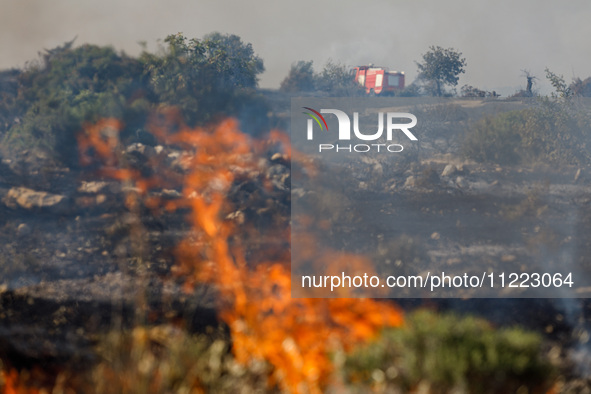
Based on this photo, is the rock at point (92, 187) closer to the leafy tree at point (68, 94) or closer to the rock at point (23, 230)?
the leafy tree at point (68, 94)

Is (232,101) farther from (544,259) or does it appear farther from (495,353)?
(495,353)

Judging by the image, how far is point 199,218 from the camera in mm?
13586

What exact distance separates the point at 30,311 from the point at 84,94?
11.0m

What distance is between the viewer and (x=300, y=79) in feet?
105

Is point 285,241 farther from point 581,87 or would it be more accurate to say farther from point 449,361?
point 581,87

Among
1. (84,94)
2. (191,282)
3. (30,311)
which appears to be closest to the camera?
(30,311)

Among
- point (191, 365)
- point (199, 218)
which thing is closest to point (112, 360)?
point (191, 365)

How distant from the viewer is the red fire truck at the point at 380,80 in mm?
29656

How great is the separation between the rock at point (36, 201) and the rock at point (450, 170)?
10647 millimetres

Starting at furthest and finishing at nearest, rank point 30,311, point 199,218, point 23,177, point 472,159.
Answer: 1. point 472,159
2. point 23,177
3. point 199,218
4. point 30,311

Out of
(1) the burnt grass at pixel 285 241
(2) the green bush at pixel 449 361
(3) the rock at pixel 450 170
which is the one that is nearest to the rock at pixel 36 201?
(1) the burnt grass at pixel 285 241

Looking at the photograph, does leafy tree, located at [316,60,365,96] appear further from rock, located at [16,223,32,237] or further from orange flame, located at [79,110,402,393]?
rock, located at [16,223,32,237]

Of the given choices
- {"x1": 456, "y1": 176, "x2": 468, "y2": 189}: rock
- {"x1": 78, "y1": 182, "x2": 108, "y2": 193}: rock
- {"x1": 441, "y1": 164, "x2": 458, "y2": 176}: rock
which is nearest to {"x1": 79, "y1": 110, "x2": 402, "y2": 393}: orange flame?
{"x1": 78, "y1": 182, "x2": 108, "y2": 193}: rock

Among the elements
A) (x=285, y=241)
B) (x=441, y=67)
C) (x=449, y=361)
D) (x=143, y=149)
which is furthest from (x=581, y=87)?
(x=449, y=361)
